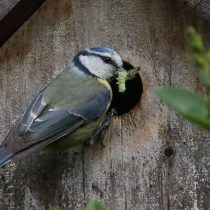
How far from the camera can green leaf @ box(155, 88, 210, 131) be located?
423mm

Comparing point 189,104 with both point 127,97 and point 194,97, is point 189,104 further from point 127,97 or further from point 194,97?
point 127,97

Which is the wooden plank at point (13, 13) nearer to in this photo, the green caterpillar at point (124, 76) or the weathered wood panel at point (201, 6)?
the green caterpillar at point (124, 76)

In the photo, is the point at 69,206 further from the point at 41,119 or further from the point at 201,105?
the point at 201,105

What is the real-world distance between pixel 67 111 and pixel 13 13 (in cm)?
46

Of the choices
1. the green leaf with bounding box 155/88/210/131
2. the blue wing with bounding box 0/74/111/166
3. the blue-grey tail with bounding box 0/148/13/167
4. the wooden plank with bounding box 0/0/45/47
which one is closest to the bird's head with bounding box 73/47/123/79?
the blue wing with bounding box 0/74/111/166

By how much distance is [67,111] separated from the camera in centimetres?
208

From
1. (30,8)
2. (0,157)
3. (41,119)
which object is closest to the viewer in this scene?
(0,157)

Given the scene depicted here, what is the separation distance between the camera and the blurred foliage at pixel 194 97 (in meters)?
0.40

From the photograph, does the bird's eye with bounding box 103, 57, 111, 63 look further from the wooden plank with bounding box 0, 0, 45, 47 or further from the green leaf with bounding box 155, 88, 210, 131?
the green leaf with bounding box 155, 88, 210, 131

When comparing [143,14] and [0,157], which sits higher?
[143,14]

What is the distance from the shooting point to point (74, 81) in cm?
223

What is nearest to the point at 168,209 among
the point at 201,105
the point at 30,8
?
the point at 30,8

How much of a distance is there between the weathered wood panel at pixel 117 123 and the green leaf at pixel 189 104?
161 centimetres

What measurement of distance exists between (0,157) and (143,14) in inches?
33.9
